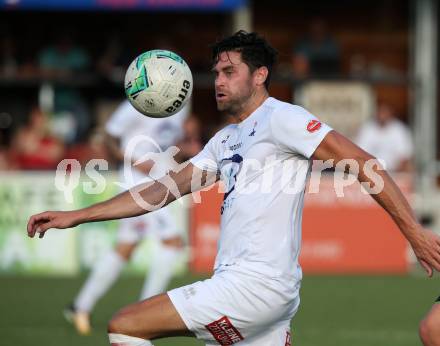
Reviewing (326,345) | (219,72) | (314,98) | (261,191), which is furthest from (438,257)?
(314,98)

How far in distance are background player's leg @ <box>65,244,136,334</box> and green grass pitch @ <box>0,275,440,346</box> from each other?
122 millimetres

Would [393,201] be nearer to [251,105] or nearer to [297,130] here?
[297,130]

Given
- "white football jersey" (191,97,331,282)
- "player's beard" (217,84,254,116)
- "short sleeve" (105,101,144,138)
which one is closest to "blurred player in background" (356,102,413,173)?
"short sleeve" (105,101,144,138)

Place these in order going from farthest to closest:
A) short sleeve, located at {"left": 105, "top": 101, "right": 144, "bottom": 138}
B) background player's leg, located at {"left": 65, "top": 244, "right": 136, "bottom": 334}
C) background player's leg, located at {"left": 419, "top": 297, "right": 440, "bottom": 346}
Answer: short sleeve, located at {"left": 105, "top": 101, "right": 144, "bottom": 138}, background player's leg, located at {"left": 65, "top": 244, "right": 136, "bottom": 334}, background player's leg, located at {"left": 419, "top": 297, "right": 440, "bottom": 346}

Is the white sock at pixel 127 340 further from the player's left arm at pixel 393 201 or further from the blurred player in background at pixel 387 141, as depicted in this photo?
the blurred player in background at pixel 387 141

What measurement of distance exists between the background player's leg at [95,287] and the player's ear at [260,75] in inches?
183

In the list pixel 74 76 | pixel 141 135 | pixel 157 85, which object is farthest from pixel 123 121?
pixel 74 76

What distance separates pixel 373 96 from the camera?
18969mm

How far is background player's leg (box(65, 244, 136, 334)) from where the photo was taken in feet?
32.7

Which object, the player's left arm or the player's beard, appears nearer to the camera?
the player's left arm

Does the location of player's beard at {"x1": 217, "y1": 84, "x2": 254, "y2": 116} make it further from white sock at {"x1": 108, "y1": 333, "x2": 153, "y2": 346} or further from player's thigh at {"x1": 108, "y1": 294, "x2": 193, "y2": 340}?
white sock at {"x1": 108, "y1": 333, "x2": 153, "y2": 346}

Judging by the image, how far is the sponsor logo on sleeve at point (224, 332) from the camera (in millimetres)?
5371

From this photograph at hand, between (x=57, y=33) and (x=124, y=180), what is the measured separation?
8689 millimetres

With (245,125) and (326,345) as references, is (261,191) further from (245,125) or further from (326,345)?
(326,345)
